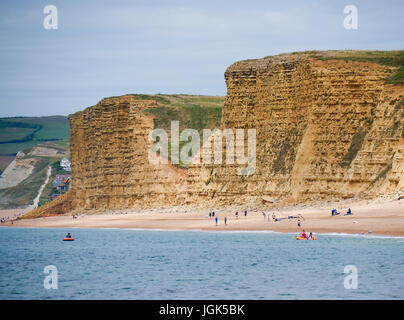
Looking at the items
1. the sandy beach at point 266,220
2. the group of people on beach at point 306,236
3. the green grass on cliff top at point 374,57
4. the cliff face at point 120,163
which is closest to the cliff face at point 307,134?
the green grass on cliff top at point 374,57

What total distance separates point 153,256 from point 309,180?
25.1 metres

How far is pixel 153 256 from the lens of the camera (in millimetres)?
53031

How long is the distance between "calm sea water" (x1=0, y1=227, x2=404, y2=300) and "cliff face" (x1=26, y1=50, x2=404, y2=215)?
11190 mm

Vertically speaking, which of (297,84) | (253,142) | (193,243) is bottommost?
(193,243)

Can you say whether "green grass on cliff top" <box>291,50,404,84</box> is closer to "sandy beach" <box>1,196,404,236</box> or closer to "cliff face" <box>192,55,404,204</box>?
"cliff face" <box>192,55,404,204</box>

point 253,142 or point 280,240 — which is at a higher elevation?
point 253,142

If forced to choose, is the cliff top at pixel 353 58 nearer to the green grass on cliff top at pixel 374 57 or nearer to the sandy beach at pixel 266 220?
the green grass on cliff top at pixel 374 57

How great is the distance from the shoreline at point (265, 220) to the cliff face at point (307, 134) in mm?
2686

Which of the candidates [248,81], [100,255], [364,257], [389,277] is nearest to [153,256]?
[100,255]

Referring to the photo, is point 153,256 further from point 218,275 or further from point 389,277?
point 389,277

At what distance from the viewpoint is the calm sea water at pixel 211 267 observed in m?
36.8

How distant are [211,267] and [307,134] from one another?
32802mm
